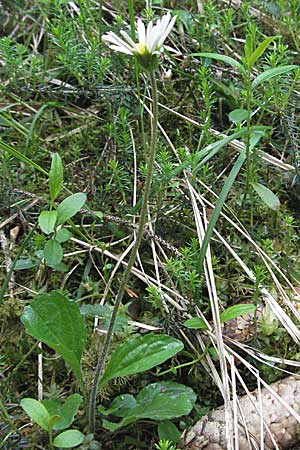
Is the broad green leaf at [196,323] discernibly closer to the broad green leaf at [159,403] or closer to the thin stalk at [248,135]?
the broad green leaf at [159,403]

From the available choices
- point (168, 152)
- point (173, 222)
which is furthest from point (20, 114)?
point (173, 222)

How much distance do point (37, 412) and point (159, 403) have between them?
291 mm

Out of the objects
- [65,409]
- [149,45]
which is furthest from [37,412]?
[149,45]

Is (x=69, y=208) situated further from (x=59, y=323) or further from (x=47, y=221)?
(x=59, y=323)

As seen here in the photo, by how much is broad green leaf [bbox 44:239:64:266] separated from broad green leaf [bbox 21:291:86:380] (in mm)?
230

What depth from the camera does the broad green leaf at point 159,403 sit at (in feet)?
4.95

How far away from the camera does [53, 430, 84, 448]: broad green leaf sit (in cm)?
146

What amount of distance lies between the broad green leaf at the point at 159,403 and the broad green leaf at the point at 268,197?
62cm

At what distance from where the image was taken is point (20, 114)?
2.34 meters

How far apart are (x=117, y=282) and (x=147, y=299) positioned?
4.4 inches

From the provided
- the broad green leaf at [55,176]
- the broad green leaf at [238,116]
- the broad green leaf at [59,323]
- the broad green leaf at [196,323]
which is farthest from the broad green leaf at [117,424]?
the broad green leaf at [238,116]

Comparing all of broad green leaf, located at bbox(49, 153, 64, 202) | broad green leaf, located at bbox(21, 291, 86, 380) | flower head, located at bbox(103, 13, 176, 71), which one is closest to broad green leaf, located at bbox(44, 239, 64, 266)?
broad green leaf, located at bbox(49, 153, 64, 202)

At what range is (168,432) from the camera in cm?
157

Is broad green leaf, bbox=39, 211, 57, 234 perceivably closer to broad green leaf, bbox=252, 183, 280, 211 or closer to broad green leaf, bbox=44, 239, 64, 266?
broad green leaf, bbox=44, 239, 64, 266
